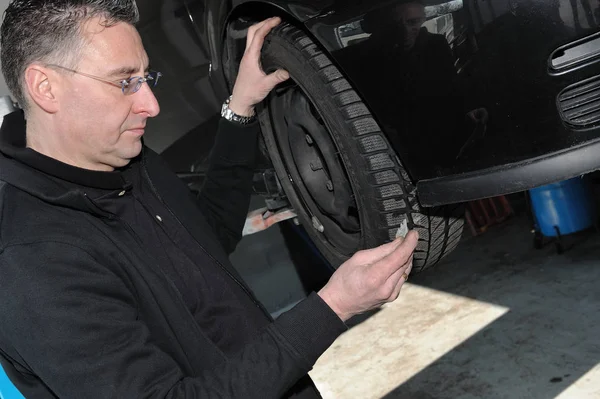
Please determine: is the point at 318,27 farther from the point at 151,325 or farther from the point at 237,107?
the point at 151,325

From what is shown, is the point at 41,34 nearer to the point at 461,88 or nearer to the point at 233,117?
the point at 233,117

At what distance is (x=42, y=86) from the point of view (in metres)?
1.31

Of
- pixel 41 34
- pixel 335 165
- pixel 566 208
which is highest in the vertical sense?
pixel 41 34

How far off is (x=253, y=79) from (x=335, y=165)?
0.35m

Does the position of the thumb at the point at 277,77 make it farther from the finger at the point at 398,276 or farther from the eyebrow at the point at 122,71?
the finger at the point at 398,276

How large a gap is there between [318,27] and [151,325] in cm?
85

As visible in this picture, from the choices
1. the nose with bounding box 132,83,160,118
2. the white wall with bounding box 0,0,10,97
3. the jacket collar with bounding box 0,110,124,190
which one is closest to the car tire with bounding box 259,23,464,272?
the nose with bounding box 132,83,160,118

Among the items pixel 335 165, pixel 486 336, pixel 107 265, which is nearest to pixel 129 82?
pixel 107 265

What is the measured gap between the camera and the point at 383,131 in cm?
164

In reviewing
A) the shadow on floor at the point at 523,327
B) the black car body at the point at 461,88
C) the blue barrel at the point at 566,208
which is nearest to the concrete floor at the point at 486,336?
the shadow on floor at the point at 523,327

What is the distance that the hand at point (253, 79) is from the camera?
6.09ft

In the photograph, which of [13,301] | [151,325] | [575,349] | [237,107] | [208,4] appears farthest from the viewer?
[575,349]

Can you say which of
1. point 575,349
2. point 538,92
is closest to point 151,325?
point 538,92

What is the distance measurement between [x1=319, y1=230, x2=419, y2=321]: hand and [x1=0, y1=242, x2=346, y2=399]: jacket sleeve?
4cm
